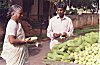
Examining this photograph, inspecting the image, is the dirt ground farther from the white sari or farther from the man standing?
the white sari

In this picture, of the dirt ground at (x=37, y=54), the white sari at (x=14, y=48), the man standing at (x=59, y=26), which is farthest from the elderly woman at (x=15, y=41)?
the dirt ground at (x=37, y=54)

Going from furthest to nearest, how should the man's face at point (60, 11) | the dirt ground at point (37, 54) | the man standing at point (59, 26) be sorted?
the dirt ground at point (37, 54)
the man standing at point (59, 26)
the man's face at point (60, 11)

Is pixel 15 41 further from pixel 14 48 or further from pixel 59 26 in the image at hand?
pixel 59 26

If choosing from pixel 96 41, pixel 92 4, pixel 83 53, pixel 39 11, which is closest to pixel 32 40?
pixel 83 53

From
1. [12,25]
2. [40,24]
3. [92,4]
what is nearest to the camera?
[12,25]

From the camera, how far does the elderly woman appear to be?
198 inches

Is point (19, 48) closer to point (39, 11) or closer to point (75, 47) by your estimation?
point (75, 47)

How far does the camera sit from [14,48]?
5.13 m

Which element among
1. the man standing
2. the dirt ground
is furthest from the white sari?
the dirt ground

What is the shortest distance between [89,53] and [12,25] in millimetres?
1549

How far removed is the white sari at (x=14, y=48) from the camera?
505cm

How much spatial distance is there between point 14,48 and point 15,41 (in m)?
0.16

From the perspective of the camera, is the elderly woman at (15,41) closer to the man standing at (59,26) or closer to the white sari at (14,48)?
the white sari at (14,48)

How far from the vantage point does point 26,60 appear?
534 cm
